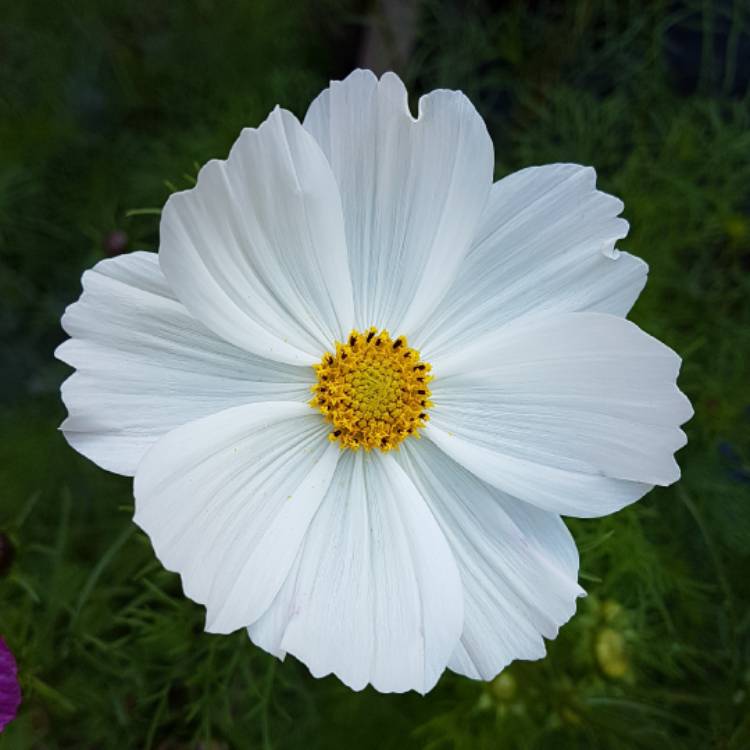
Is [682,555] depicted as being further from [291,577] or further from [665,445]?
[291,577]

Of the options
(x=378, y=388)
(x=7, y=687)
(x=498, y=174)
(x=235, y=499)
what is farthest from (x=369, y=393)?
(x=498, y=174)

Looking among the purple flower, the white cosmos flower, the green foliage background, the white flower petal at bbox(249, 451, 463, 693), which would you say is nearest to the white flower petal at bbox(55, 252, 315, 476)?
the white cosmos flower

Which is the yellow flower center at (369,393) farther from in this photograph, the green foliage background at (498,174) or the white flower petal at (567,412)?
the green foliage background at (498,174)

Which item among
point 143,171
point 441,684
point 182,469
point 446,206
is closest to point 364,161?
point 446,206

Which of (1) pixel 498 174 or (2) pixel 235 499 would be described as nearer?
(2) pixel 235 499

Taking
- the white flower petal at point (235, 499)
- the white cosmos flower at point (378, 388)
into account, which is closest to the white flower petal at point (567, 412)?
the white cosmos flower at point (378, 388)

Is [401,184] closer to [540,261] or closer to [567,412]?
[540,261]
